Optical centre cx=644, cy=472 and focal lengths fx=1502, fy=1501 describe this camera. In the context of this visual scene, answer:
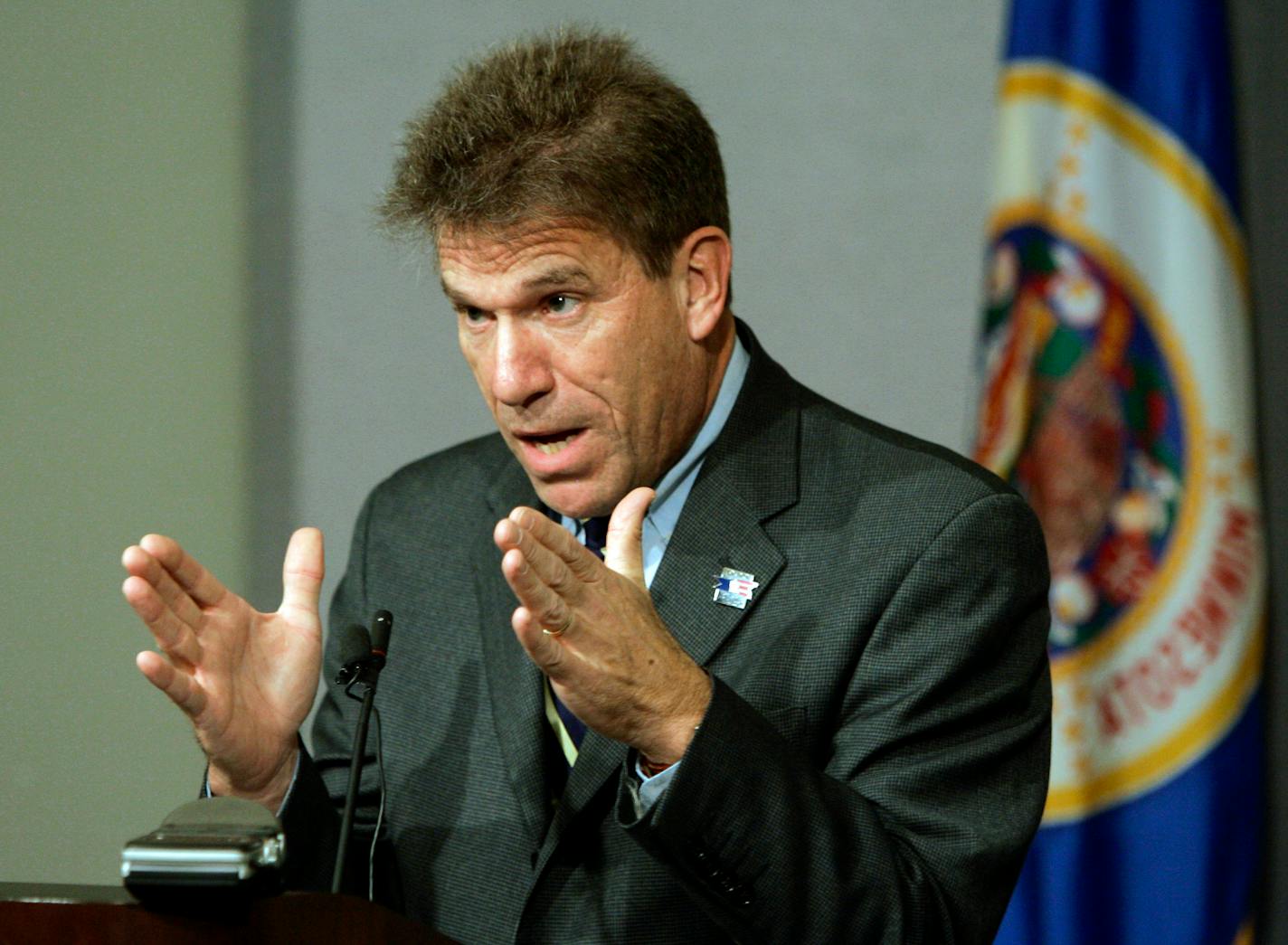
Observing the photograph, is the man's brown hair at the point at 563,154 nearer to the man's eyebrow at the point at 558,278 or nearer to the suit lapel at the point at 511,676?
the man's eyebrow at the point at 558,278

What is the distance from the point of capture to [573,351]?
2.00m

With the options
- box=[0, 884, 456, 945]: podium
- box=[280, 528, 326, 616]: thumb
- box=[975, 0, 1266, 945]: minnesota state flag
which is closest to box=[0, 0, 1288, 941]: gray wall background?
box=[975, 0, 1266, 945]: minnesota state flag

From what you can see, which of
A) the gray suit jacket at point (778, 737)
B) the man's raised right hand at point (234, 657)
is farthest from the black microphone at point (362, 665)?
the gray suit jacket at point (778, 737)

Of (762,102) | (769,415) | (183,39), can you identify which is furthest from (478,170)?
(183,39)

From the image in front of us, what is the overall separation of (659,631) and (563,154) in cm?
69

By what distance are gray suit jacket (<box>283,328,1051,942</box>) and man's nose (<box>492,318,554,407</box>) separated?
283 mm

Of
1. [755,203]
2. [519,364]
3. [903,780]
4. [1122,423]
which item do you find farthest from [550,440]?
[755,203]

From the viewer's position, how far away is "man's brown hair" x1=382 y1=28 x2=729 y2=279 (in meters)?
1.96

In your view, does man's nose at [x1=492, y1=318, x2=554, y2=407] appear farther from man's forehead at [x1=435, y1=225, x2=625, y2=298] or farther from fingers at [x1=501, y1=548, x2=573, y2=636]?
fingers at [x1=501, y1=548, x2=573, y2=636]

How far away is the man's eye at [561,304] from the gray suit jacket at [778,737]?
32 cm

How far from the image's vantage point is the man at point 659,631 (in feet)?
5.55

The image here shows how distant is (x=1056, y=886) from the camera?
3.23 metres

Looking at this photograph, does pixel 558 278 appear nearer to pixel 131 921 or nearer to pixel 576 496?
pixel 576 496

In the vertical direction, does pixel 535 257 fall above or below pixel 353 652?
above
